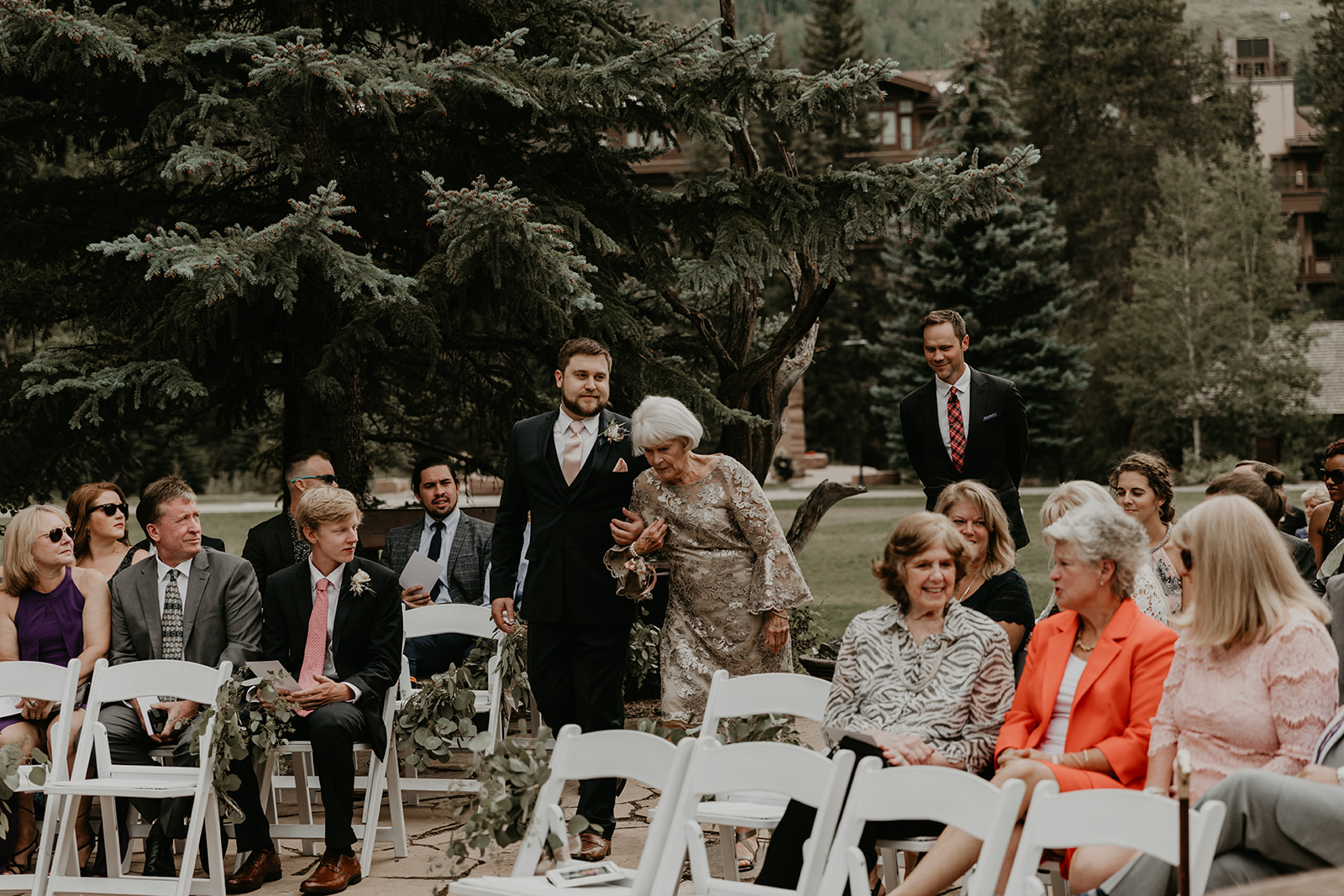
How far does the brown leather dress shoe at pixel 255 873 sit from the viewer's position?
5.32 m

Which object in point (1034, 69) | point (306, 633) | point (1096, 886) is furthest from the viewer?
point (1034, 69)

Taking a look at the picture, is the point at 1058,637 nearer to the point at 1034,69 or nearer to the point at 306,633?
the point at 306,633

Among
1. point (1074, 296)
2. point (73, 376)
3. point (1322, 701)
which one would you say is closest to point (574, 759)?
point (1322, 701)

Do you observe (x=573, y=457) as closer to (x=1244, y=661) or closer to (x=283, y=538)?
(x=283, y=538)

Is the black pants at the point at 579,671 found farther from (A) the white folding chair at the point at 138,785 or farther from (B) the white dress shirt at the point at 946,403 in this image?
(B) the white dress shirt at the point at 946,403

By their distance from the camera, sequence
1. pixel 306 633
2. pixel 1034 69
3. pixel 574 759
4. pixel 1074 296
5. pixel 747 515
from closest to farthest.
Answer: pixel 574 759, pixel 747 515, pixel 306 633, pixel 1074 296, pixel 1034 69

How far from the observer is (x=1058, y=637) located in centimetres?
Answer: 432

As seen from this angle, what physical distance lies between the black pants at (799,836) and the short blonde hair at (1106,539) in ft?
3.16

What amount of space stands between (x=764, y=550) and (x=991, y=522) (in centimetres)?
89

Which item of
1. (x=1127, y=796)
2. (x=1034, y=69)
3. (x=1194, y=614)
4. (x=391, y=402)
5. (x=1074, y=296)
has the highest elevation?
(x=1034, y=69)

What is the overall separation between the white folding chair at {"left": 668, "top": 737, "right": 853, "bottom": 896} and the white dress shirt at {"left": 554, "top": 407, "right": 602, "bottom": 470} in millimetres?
1867

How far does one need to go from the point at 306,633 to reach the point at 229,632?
13.9 inches

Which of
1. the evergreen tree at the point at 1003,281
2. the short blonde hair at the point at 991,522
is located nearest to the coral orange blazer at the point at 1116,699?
the short blonde hair at the point at 991,522

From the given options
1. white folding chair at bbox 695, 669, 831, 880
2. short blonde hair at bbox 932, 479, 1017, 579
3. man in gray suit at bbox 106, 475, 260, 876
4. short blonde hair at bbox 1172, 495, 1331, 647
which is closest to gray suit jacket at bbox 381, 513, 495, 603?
man in gray suit at bbox 106, 475, 260, 876
